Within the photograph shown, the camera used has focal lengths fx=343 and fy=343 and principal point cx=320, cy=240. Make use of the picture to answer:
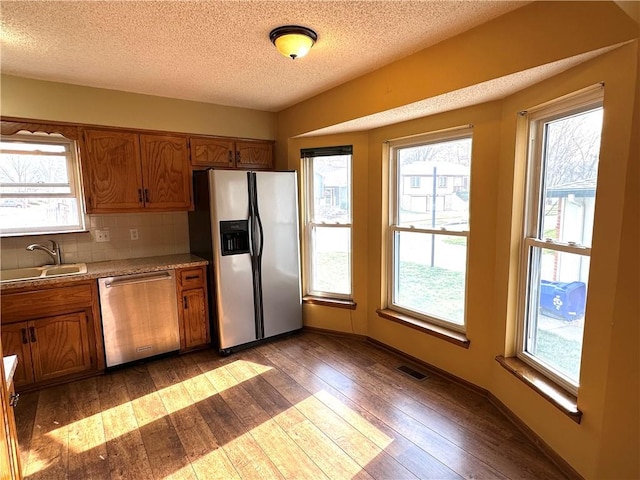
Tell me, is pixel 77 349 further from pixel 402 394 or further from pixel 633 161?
pixel 633 161

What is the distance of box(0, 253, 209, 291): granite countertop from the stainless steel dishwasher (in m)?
0.06

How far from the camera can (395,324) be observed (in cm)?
316

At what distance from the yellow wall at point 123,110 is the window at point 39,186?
0.24m

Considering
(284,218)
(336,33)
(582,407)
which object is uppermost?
(336,33)

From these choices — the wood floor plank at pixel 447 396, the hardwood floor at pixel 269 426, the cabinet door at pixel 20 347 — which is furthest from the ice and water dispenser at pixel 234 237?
the cabinet door at pixel 20 347

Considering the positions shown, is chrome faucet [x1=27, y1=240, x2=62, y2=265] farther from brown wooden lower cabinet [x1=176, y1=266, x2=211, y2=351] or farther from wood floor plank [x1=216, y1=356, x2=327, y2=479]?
wood floor plank [x1=216, y1=356, x2=327, y2=479]

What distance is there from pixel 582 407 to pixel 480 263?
1.02 meters

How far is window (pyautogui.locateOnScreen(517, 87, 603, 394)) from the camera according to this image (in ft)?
5.82

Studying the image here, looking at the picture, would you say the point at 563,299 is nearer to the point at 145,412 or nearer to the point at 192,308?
the point at 145,412

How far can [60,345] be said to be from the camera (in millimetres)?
2662

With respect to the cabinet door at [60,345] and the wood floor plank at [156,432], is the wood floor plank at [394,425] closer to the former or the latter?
the wood floor plank at [156,432]

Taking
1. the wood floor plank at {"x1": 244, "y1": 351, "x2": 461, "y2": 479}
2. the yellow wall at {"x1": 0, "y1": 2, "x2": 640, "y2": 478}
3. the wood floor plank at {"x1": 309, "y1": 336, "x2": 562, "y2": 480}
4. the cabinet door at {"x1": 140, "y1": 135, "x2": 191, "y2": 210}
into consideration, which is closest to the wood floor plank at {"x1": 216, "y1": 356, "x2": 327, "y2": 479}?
the wood floor plank at {"x1": 244, "y1": 351, "x2": 461, "y2": 479}

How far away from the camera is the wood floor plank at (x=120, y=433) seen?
187cm

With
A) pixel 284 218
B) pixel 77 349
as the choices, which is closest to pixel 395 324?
pixel 284 218
